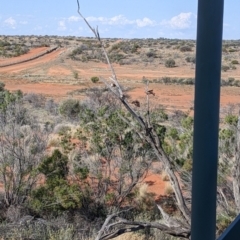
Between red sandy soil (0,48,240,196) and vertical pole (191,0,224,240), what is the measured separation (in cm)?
909

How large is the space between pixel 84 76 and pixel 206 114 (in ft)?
79.2

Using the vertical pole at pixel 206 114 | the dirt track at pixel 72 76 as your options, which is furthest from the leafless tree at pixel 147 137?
the dirt track at pixel 72 76

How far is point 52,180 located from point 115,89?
12.7ft

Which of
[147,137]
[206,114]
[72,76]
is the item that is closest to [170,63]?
[72,76]

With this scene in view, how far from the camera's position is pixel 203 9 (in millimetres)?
761

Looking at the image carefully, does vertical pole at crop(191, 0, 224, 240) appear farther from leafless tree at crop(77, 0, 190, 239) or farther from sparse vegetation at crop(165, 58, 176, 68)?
sparse vegetation at crop(165, 58, 176, 68)

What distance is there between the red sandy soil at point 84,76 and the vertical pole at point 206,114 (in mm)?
9091

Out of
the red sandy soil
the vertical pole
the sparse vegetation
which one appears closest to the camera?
the vertical pole

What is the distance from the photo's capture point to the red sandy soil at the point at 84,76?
1781 cm

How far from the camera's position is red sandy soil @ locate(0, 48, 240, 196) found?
17.8 m

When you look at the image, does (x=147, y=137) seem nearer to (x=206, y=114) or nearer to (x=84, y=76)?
(x=206, y=114)

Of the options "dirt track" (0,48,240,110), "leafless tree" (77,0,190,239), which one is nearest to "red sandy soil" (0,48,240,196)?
"dirt track" (0,48,240,110)

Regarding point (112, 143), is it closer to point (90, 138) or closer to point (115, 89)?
point (90, 138)

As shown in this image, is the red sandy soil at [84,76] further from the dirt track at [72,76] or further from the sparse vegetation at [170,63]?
the sparse vegetation at [170,63]
